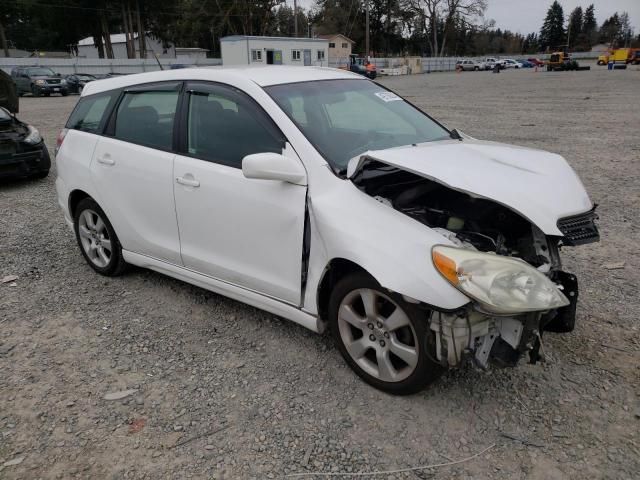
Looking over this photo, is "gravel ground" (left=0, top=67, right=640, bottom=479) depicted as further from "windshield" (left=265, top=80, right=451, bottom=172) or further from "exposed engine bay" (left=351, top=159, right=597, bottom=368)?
"windshield" (left=265, top=80, right=451, bottom=172)

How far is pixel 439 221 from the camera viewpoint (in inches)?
110

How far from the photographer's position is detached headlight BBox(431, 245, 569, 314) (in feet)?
7.70

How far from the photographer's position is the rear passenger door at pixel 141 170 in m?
3.74

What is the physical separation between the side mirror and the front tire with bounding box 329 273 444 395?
65 centimetres

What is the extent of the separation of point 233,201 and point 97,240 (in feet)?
6.29


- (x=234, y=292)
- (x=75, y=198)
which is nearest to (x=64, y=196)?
(x=75, y=198)

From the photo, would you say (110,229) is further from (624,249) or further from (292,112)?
(624,249)

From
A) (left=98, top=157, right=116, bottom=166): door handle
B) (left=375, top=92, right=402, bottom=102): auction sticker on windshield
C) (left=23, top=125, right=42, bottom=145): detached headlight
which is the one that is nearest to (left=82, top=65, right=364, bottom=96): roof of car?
(left=375, top=92, right=402, bottom=102): auction sticker on windshield

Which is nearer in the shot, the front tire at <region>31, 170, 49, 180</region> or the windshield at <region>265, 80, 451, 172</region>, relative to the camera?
the windshield at <region>265, 80, 451, 172</region>

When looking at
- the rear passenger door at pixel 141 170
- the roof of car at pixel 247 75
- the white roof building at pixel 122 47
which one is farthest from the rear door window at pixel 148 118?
the white roof building at pixel 122 47

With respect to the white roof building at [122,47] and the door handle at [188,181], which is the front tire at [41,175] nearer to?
the door handle at [188,181]

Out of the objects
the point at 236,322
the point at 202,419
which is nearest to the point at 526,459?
the point at 202,419

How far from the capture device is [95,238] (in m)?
4.56

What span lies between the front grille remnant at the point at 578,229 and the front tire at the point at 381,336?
2.62 feet
